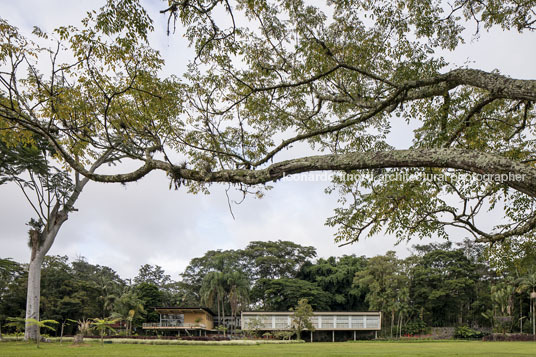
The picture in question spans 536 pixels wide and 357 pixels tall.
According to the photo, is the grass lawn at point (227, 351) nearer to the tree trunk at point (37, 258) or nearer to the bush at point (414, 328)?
the tree trunk at point (37, 258)

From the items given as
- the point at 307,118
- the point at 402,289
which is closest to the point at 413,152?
the point at 307,118

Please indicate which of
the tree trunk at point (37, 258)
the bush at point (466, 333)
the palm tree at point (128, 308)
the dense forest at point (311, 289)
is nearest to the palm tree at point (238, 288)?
the dense forest at point (311, 289)

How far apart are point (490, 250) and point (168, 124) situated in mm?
7197

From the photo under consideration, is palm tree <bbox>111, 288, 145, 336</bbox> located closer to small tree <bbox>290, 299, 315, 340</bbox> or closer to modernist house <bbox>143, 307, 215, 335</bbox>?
modernist house <bbox>143, 307, 215, 335</bbox>

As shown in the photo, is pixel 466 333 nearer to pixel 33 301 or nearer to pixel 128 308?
pixel 128 308

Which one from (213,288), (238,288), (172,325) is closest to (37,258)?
(172,325)

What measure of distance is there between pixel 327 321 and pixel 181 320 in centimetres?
1325

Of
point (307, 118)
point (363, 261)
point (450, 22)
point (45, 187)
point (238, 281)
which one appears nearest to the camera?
point (450, 22)

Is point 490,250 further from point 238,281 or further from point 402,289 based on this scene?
point 238,281

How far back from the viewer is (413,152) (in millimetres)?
3211

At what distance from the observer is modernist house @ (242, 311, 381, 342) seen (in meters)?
33.1

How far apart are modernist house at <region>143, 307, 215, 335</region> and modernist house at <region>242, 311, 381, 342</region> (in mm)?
4095

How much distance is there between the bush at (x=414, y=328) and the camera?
37062 mm

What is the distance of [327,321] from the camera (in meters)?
34.1
